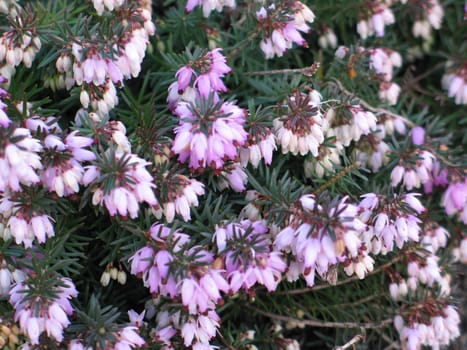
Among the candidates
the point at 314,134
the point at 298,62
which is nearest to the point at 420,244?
the point at 314,134

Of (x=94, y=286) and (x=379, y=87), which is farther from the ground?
(x=379, y=87)

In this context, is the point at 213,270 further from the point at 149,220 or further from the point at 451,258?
the point at 451,258

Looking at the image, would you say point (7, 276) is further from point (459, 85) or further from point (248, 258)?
point (459, 85)

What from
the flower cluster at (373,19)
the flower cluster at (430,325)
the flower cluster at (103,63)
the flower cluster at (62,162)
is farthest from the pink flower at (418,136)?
the flower cluster at (62,162)

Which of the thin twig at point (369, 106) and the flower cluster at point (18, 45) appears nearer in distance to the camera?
the flower cluster at point (18, 45)

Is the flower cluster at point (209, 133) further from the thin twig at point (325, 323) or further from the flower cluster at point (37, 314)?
the thin twig at point (325, 323)

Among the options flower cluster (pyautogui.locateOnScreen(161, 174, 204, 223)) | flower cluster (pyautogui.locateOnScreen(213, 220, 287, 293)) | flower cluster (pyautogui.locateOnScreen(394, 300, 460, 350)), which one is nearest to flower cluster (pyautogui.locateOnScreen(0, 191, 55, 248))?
flower cluster (pyautogui.locateOnScreen(161, 174, 204, 223))

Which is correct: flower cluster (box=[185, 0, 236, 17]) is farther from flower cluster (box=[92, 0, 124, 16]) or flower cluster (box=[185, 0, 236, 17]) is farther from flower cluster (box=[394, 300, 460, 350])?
flower cluster (box=[394, 300, 460, 350])

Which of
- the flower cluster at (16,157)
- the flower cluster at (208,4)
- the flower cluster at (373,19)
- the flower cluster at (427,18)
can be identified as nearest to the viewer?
the flower cluster at (16,157)
